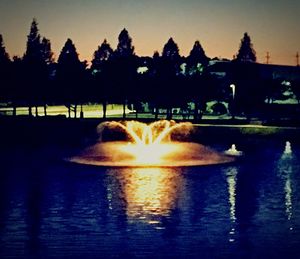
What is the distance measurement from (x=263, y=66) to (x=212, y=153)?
76945mm

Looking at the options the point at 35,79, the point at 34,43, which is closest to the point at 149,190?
the point at 35,79

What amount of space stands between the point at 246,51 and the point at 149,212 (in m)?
101

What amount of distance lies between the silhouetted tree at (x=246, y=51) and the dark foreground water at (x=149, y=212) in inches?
3528

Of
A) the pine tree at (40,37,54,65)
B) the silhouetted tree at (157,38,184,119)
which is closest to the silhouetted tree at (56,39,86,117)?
the silhouetted tree at (157,38,184,119)

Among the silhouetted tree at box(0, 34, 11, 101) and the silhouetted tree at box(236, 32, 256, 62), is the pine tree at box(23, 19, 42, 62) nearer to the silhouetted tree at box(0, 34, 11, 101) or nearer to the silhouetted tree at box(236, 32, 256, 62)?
the silhouetted tree at box(0, 34, 11, 101)

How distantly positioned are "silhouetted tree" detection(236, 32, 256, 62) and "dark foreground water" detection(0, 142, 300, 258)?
8962 centimetres

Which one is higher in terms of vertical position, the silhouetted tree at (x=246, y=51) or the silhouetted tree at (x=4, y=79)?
the silhouetted tree at (x=246, y=51)

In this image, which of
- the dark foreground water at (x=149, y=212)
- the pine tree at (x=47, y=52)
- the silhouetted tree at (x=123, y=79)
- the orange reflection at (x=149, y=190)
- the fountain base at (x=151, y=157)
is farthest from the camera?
the pine tree at (x=47, y=52)

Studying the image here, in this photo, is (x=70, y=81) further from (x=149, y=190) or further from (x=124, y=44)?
(x=149, y=190)

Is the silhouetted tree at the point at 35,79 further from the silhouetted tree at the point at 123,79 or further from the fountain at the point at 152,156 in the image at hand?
the fountain at the point at 152,156

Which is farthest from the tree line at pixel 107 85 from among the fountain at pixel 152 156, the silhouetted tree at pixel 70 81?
the fountain at pixel 152 156

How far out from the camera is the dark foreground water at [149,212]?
13625mm

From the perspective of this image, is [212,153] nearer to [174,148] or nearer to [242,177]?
[174,148]

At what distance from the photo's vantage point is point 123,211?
57.6 ft
